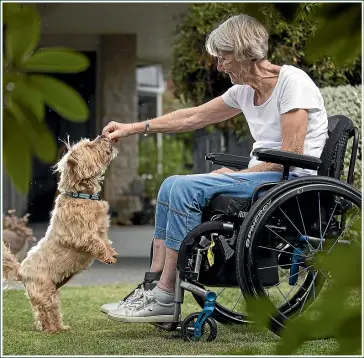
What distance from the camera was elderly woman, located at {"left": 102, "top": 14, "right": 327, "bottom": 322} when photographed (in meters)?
3.28

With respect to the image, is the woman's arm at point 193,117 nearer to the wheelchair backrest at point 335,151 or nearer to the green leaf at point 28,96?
the wheelchair backrest at point 335,151

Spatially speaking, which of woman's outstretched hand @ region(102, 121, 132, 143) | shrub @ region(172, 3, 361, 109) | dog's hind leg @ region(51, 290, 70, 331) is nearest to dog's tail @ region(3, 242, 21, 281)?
dog's hind leg @ region(51, 290, 70, 331)

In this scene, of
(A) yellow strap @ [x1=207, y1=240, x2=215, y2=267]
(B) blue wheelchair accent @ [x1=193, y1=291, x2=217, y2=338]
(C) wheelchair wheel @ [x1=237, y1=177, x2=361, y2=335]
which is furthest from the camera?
(B) blue wheelchair accent @ [x1=193, y1=291, x2=217, y2=338]

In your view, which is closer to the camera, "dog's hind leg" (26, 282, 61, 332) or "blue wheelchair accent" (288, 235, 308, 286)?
"blue wheelchair accent" (288, 235, 308, 286)

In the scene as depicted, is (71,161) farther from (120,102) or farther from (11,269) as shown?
(120,102)

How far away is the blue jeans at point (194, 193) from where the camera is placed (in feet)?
10.7

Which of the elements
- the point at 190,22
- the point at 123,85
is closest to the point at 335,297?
the point at 190,22

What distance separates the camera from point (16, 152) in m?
0.78

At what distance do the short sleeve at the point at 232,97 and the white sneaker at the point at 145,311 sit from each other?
88 cm

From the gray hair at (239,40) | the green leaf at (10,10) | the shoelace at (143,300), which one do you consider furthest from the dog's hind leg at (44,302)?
the green leaf at (10,10)

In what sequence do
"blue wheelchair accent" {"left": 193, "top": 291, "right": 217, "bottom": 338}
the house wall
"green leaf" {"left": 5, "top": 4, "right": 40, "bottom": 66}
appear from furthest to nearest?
the house wall
"blue wheelchair accent" {"left": 193, "top": 291, "right": 217, "bottom": 338}
"green leaf" {"left": 5, "top": 4, "right": 40, "bottom": 66}

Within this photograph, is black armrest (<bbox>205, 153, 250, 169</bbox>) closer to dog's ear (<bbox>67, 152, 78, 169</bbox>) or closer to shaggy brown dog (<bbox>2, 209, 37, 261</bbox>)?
dog's ear (<bbox>67, 152, 78, 169</bbox>)

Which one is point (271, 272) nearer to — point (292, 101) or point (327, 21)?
point (292, 101)

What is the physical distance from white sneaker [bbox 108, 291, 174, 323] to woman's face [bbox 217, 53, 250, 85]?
87cm
